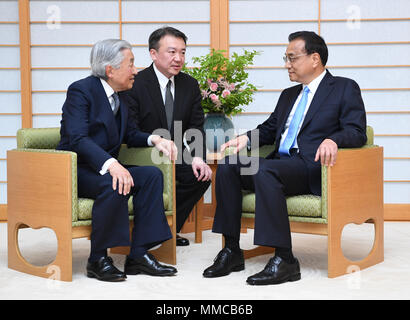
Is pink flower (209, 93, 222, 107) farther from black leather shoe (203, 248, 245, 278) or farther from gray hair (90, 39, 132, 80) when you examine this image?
black leather shoe (203, 248, 245, 278)

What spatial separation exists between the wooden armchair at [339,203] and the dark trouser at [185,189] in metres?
0.58

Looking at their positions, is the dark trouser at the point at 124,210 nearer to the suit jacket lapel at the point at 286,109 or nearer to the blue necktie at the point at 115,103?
the blue necktie at the point at 115,103

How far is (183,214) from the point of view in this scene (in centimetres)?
333

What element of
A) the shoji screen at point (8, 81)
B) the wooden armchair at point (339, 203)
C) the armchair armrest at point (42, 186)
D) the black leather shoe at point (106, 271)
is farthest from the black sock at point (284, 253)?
the shoji screen at point (8, 81)

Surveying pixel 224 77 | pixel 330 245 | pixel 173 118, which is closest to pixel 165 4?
pixel 224 77

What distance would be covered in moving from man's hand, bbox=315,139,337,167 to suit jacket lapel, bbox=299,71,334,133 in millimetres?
282

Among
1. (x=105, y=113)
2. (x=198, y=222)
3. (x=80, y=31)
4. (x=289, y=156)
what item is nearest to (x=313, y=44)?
(x=289, y=156)

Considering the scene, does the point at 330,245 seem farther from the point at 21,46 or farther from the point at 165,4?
the point at 21,46

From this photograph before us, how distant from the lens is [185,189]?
3.29 m

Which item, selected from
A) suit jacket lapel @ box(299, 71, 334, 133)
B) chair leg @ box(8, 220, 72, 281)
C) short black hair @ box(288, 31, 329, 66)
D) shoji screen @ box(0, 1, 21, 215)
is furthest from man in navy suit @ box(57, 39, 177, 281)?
shoji screen @ box(0, 1, 21, 215)

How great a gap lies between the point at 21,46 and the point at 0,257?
170 centimetres

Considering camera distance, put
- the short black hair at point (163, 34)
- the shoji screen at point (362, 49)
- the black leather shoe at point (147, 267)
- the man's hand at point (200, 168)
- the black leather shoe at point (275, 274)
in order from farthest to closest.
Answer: the shoji screen at point (362, 49), the short black hair at point (163, 34), the man's hand at point (200, 168), the black leather shoe at point (147, 267), the black leather shoe at point (275, 274)

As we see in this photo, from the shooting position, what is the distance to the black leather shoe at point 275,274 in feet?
8.10

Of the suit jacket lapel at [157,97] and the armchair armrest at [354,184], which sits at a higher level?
the suit jacket lapel at [157,97]
